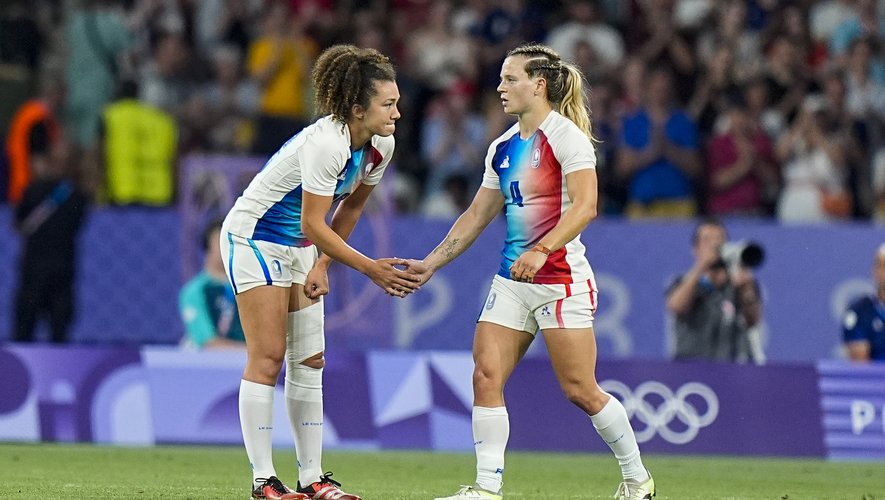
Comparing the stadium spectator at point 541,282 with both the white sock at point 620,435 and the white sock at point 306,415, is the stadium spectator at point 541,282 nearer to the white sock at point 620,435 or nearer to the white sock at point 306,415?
the white sock at point 620,435

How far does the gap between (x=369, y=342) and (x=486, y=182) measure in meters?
7.14

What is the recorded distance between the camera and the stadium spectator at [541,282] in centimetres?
784

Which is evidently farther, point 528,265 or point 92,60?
point 92,60

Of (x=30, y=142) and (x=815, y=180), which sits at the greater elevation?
(x=30, y=142)

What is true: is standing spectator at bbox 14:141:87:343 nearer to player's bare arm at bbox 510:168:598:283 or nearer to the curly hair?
the curly hair

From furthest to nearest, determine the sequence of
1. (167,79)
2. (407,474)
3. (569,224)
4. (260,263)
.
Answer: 1. (167,79)
2. (407,474)
3. (260,263)
4. (569,224)

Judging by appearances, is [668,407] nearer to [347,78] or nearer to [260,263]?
[260,263]

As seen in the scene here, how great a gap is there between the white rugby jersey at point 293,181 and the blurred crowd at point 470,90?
7.55 metres

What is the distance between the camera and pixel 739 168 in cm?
1577

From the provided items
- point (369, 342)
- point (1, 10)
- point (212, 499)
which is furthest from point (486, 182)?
point (1, 10)

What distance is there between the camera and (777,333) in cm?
1551

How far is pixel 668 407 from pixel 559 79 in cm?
489

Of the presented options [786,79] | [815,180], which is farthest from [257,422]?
[786,79]

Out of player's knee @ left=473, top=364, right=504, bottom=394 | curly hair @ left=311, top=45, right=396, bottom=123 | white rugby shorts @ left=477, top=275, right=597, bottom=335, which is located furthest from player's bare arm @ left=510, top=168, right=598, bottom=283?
curly hair @ left=311, top=45, right=396, bottom=123
